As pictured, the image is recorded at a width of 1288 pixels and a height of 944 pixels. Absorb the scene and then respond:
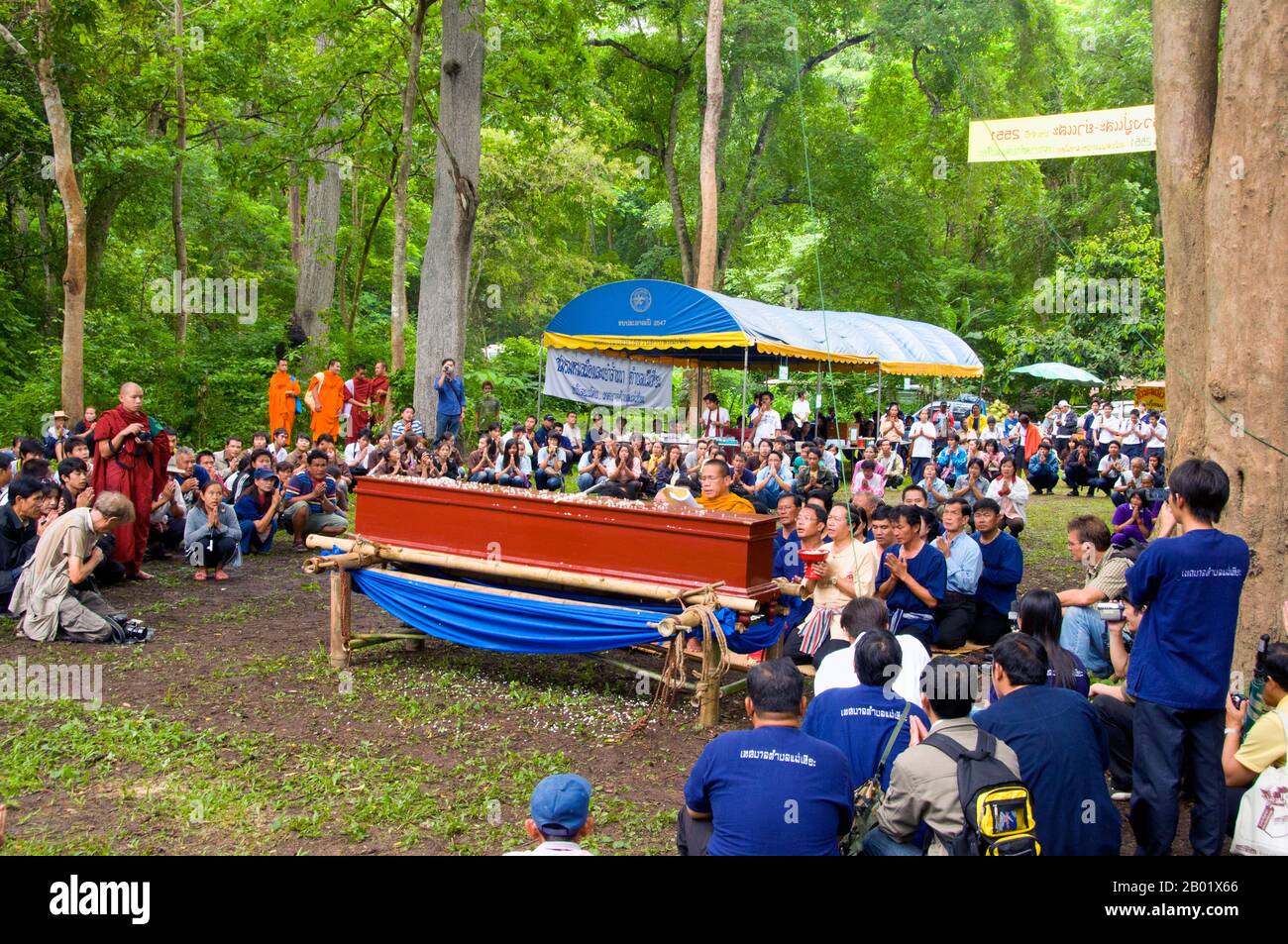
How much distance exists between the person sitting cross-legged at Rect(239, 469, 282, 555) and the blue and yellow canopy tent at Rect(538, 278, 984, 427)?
609cm

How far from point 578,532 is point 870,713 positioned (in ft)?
10.4

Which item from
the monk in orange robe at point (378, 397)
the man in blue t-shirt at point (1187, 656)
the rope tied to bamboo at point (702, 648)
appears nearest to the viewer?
the man in blue t-shirt at point (1187, 656)

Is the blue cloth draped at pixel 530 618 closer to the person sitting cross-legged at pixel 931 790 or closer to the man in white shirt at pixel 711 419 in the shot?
the person sitting cross-legged at pixel 931 790

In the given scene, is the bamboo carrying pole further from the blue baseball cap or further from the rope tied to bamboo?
the blue baseball cap

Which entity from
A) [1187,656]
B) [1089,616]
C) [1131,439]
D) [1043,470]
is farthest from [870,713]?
[1131,439]

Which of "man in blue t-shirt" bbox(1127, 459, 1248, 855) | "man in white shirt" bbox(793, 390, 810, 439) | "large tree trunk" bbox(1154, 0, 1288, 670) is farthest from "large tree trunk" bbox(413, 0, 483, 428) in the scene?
"man in blue t-shirt" bbox(1127, 459, 1248, 855)

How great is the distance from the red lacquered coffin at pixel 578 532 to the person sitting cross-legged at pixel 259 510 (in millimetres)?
3814

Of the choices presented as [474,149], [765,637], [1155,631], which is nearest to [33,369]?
[474,149]

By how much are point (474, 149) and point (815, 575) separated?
11.9 meters

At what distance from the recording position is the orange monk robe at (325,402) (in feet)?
55.4

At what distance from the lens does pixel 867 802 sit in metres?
3.91

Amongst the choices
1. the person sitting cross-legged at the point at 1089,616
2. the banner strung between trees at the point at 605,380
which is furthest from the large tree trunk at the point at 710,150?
the person sitting cross-legged at the point at 1089,616

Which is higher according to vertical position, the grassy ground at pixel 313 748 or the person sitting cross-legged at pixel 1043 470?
the person sitting cross-legged at pixel 1043 470

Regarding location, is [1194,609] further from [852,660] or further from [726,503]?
[726,503]
